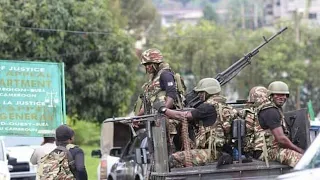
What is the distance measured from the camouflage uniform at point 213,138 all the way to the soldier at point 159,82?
0.65 metres

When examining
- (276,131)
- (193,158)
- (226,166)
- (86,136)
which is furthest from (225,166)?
(86,136)

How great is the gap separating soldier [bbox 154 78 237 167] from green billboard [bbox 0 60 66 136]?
10.3 ft

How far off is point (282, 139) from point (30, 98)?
4.56m

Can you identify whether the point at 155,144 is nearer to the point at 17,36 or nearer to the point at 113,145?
the point at 113,145

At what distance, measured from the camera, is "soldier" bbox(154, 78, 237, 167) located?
10.5m

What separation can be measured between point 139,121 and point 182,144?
671 millimetres

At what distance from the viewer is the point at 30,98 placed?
13445 mm

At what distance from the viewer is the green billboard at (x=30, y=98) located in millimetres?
13242

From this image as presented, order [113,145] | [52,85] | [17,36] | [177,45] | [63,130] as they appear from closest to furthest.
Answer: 1. [63,130]
2. [52,85]
3. [113,145]
4. [17,36]
5. [177,45]

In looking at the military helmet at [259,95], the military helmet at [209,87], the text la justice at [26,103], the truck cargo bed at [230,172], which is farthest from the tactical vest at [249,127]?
the text la justice at [26,103]

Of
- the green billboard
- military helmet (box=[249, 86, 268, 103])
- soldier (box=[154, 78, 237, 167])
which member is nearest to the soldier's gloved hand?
soldier (box=[154, 78, 237, 167])

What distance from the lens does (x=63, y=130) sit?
33.3 ft

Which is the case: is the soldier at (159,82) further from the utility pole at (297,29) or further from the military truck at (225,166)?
the utility pole at (297,29)

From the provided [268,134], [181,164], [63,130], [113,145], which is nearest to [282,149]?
[268,134]
